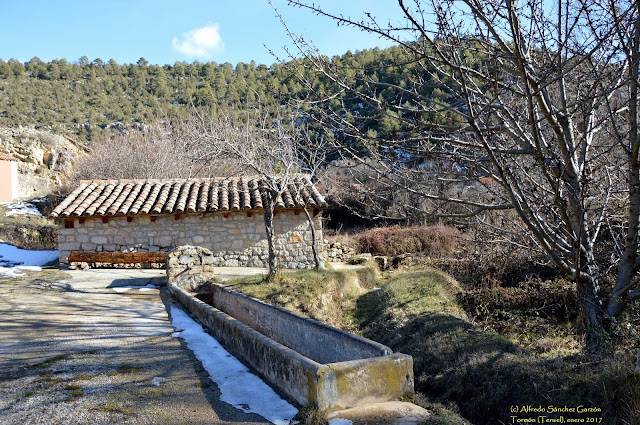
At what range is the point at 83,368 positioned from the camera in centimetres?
511

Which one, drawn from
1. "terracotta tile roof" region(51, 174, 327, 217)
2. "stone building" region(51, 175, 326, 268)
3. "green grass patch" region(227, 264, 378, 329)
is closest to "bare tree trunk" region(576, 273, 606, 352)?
"green grass patch" region(227, 264, 378, 329)

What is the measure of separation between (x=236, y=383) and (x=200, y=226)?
1047 cm

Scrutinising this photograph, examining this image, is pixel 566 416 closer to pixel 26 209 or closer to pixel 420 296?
pixel 420 296

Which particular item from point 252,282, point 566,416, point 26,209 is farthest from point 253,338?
point 26,209

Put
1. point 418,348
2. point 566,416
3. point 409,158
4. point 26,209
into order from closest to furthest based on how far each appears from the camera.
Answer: point 566,416
point 409,158
point 418,348
point 26,209

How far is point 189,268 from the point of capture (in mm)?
11195

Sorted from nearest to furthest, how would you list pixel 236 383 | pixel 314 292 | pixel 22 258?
pixel 236 383, pixel 314 292, pixel 22 258

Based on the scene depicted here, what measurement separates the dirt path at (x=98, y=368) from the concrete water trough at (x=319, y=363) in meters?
0.50

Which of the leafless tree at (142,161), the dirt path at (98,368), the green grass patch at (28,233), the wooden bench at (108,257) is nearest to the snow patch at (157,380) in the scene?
the dirt path at (98,368)

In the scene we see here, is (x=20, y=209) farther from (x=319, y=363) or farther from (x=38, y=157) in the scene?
(x=319, y=363)

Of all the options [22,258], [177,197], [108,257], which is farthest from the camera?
[22,258]

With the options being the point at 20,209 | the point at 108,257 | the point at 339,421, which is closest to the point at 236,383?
the point at 339,421

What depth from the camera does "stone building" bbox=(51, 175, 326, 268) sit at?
14281 millimetres

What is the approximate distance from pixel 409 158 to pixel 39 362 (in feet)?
14.9
